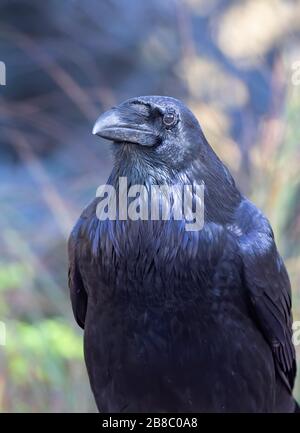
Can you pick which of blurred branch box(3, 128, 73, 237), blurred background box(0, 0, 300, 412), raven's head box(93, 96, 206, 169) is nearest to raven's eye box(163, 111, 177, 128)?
raven's head box(93, 96, 206, 169)

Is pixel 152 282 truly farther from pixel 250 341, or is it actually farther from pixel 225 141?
pixel 225 141

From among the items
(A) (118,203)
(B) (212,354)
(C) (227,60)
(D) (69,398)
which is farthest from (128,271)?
(C) (227,60)

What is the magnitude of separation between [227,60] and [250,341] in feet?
6.35

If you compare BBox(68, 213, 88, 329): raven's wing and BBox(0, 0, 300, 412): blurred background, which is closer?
BBox(68, 213, 88, 329): raven's wing

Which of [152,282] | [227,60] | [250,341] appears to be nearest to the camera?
[152,282]

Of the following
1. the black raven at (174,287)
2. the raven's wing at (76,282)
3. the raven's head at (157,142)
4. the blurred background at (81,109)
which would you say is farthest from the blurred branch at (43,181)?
the raven's head at (157,142)

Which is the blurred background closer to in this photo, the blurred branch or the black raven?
the blurred branch

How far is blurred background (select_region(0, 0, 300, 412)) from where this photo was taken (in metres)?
3.30

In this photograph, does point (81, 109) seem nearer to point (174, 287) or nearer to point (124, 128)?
point (124, 128)

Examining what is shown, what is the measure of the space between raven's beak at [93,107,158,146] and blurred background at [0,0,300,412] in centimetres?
148

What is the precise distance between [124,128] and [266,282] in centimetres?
55

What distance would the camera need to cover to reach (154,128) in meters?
1.76

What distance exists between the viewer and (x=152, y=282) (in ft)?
5.75

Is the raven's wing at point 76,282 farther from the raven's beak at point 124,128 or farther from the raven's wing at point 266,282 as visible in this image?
the raven's wing at point 266,282
